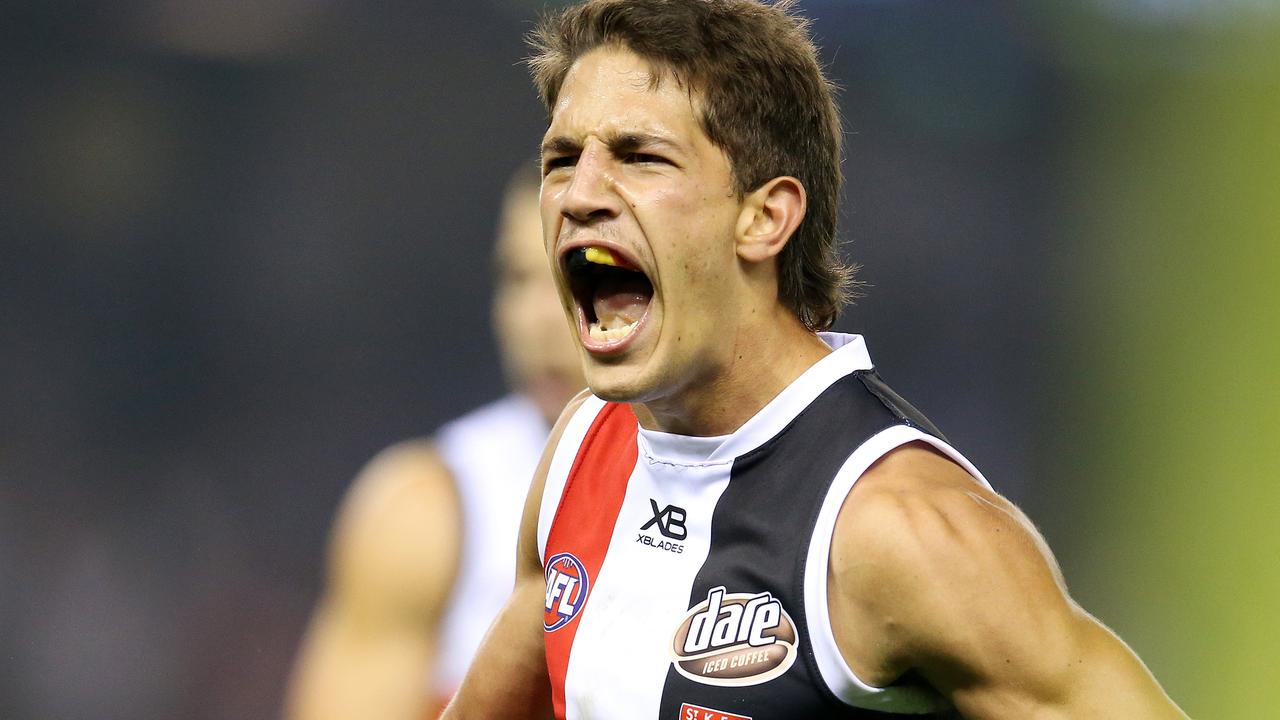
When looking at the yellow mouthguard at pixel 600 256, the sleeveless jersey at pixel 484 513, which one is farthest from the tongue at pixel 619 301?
the sleeveless jersey at pixel 484 513

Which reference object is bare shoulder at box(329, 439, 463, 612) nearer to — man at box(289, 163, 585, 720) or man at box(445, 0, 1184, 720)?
man at box(289, 163, 585, 720)

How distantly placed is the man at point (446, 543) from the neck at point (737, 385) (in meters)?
2.27

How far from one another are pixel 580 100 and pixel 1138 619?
433cm

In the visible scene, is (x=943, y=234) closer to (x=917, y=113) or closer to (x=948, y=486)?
(x=917, y=113)

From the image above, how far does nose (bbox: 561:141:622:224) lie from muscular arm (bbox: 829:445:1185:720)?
57 centimetres

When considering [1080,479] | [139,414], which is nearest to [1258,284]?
[1080,479]

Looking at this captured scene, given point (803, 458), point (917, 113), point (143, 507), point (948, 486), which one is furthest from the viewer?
point (917, 113)

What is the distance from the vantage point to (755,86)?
2.09 m

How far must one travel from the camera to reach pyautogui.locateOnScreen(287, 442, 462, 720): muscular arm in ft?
14.4

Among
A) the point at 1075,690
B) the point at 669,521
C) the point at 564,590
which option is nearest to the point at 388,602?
the point at 564,590

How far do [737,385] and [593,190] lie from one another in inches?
14.8

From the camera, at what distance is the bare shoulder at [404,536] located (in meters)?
4.40

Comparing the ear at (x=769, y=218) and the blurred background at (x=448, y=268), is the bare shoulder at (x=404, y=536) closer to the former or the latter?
the blurred background at (x=448, y=268)

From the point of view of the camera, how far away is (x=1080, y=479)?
5.69m
